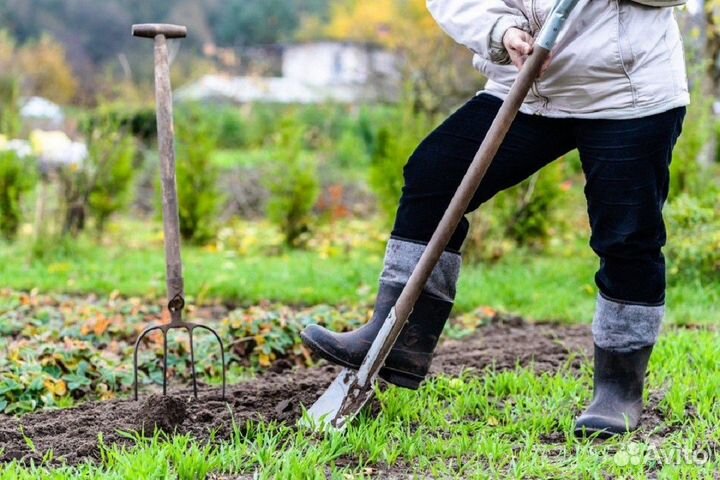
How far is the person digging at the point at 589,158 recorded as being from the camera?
2877mm

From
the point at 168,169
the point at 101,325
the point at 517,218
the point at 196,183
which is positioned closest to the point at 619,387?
the point at 168,169

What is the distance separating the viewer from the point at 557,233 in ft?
27.2

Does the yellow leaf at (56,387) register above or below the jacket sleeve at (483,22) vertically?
below

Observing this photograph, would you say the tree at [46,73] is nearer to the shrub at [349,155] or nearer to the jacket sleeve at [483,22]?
the shrub at [349,155]

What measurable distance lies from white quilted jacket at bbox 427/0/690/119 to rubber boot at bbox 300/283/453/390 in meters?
0.80

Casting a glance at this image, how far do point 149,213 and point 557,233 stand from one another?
17.2ft

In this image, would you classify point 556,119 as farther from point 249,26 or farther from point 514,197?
point 249,26

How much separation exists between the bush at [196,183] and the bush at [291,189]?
1.86 feet

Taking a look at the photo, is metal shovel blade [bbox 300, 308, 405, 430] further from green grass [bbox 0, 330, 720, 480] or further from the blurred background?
the blurred background

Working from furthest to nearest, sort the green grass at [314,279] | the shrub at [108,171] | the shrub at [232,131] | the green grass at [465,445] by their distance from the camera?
the shrub at [232,131], the shrub at [108,171], the green grass at [314,279], the green grass at [465,445]

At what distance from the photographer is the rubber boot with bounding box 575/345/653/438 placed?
3158mm

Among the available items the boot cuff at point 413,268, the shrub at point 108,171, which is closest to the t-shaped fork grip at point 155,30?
the boot cuff at point 413,268

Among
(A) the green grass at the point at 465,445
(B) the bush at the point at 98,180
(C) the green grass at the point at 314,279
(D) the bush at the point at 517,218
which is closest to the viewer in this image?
(A) the green grass at the point at 465,445

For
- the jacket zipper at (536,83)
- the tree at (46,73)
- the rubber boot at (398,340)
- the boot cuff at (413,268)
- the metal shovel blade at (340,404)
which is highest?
the tree at (46,73)
